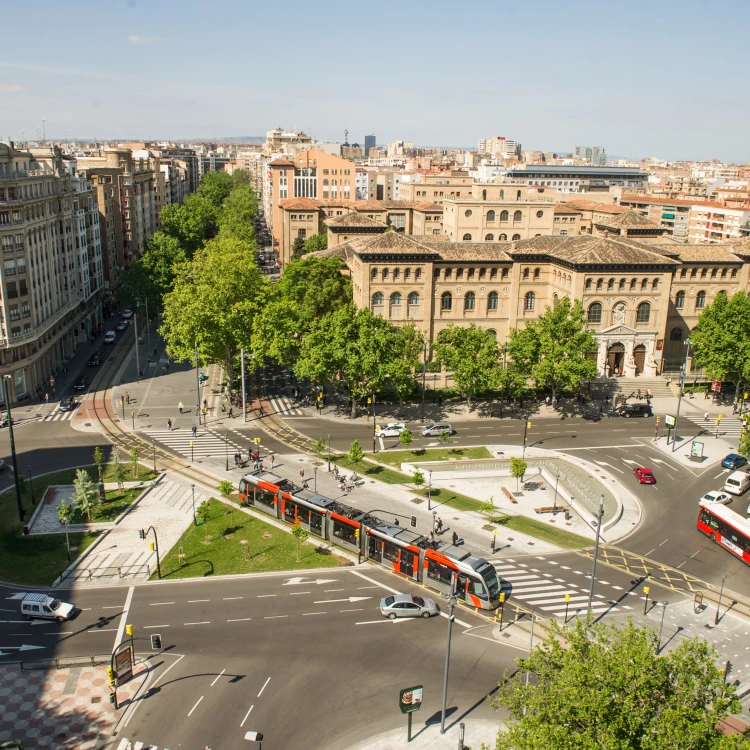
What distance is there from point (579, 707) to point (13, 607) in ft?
117

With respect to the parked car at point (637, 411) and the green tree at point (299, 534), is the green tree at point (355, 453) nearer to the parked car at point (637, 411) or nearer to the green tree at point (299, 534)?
the green tree at point (299, 534)

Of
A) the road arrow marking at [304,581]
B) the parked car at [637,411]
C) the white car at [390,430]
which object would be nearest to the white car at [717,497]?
the parked car at [637,411]

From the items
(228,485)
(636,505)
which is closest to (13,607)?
(228,485)

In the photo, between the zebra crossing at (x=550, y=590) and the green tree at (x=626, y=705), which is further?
the zebra crossing at (x=550, y=590)

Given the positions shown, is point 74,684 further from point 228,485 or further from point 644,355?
point 644,355

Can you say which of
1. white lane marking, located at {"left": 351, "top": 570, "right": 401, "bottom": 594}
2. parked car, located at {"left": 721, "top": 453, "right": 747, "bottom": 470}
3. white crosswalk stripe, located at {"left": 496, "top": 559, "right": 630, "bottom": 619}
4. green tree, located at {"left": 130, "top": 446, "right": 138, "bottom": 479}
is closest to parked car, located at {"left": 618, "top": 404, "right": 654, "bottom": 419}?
parked car, located at {"left": 721, "top": 453, "right": 747, "bottom": 470}

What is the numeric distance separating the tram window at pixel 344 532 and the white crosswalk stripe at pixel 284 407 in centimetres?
3091

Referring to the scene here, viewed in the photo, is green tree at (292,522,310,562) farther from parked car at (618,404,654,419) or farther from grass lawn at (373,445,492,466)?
parked car at (618,404,654,419)

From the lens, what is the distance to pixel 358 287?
93812mm

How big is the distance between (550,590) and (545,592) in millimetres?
511

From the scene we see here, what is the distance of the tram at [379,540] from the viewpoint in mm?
44719

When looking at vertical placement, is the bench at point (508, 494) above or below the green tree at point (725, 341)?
below

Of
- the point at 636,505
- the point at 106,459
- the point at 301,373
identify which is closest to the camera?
the point at 636,505

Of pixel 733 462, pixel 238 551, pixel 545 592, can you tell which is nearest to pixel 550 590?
pixel 545 592
